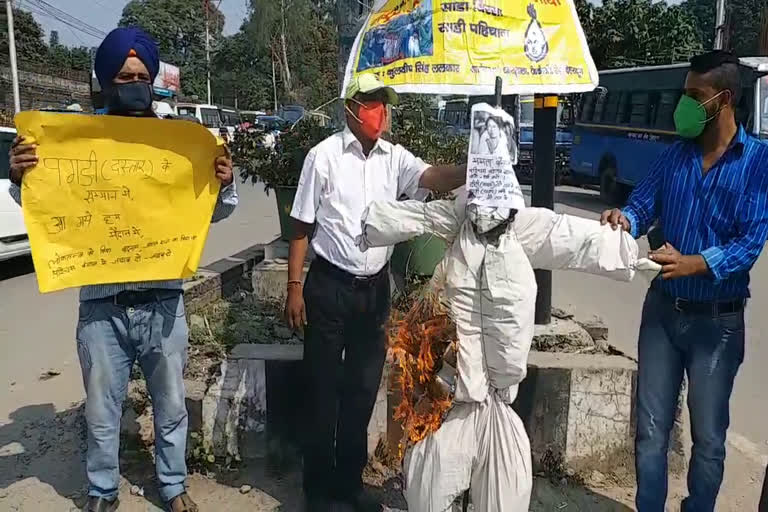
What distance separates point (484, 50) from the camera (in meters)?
3.23

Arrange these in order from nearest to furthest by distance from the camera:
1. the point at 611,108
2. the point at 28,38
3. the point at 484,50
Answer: the point at 484,50
the point at 611,108
the point at 28,38

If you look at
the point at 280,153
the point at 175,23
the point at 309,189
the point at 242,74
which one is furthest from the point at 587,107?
the point at 175,23

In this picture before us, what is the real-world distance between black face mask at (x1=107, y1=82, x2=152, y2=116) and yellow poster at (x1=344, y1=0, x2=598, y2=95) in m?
1.10

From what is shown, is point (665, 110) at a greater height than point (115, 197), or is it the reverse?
point (665, 110)

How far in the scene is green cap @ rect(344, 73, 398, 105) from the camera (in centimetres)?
283

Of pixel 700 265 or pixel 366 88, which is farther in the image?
pixel 366 88

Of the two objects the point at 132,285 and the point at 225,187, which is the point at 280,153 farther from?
the point at 132,285

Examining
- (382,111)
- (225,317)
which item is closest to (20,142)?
(382,111)

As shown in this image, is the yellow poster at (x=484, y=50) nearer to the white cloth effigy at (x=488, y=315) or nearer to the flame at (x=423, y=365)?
the white cloth effigy at (x=488, y=315)

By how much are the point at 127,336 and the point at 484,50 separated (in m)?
2.08

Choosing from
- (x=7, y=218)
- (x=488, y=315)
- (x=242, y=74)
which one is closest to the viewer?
(x=488, y=315)

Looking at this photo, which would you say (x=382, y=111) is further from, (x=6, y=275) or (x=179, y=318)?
(x=6, y=275)

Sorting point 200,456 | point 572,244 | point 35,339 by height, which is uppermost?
point 572,244

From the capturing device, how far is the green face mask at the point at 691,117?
8.78 ft
